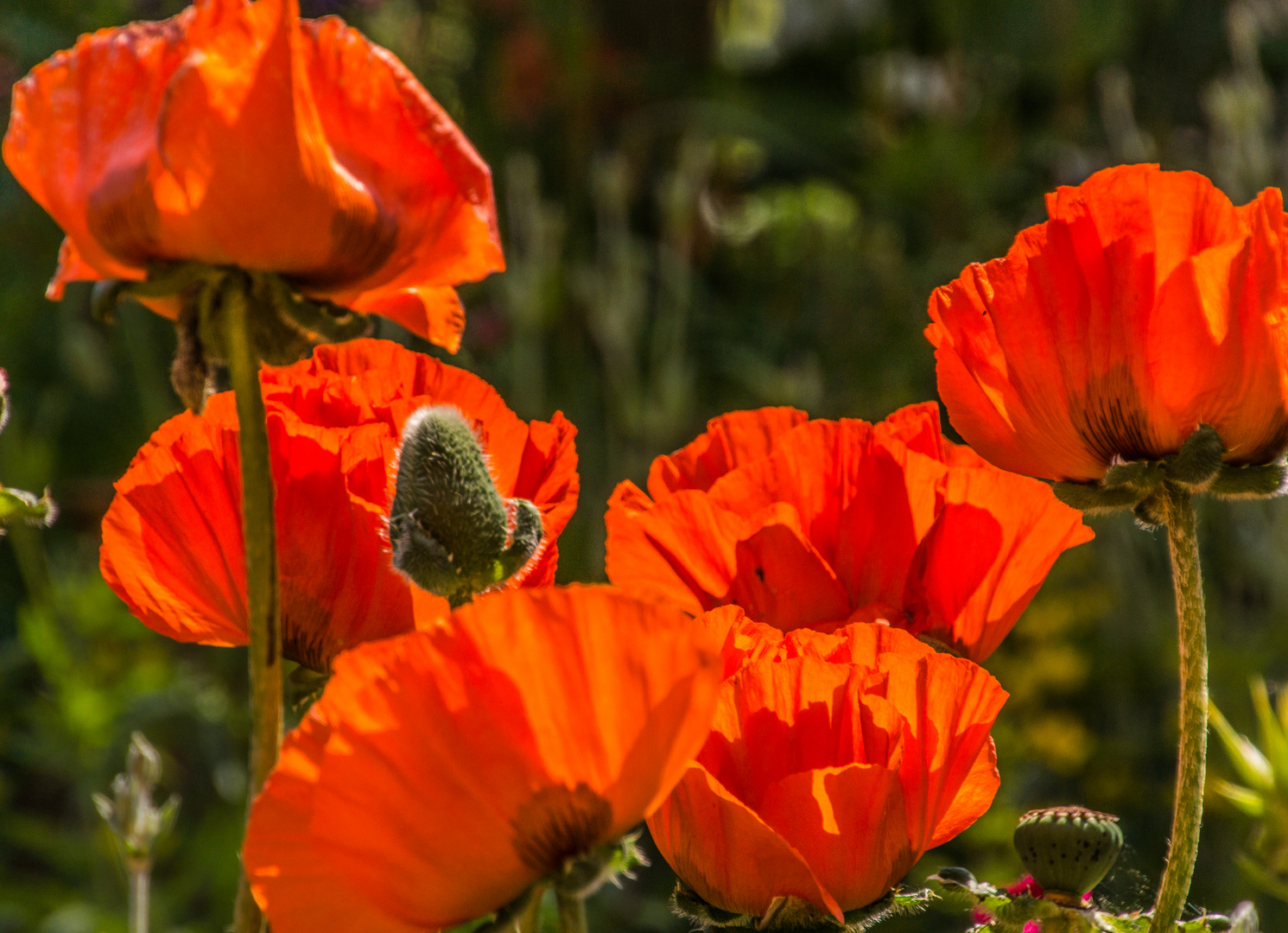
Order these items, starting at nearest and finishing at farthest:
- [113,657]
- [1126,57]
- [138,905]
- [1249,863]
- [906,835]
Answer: [906,835]
[138,905]
[1249,863]
[113,657]
[1126,57]

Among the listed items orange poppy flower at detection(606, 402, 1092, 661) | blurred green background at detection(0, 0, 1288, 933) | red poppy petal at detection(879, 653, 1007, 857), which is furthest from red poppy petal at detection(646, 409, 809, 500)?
blurred green background at detection(0, 0, 1288, 933)

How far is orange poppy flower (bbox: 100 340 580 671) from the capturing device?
41 centimetres

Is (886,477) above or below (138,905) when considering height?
above

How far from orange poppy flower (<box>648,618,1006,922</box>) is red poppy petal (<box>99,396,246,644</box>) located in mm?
145

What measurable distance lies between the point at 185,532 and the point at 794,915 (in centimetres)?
21

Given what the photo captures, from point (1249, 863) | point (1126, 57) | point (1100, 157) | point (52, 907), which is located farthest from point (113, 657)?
point (1126, 57)

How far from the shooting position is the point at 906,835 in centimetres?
40

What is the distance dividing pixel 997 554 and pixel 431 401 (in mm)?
183

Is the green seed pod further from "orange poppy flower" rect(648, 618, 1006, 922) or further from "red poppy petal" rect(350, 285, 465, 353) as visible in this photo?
"red poppy petal" rect(350, 285, 465, 353)

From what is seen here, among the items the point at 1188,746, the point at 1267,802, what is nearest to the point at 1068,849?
the point at 1188,746

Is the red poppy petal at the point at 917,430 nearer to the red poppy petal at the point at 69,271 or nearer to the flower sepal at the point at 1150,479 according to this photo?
the flower sepal at the point at 1150,479

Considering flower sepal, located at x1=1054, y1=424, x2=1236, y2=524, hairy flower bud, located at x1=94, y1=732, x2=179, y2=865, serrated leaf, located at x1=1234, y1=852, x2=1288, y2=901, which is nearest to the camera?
flower sepal, located at x1=1054, y1=424, x2=1236, y2=524

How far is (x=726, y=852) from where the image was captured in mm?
395

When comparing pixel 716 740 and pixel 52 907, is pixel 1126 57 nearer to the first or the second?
pixel 52 907
